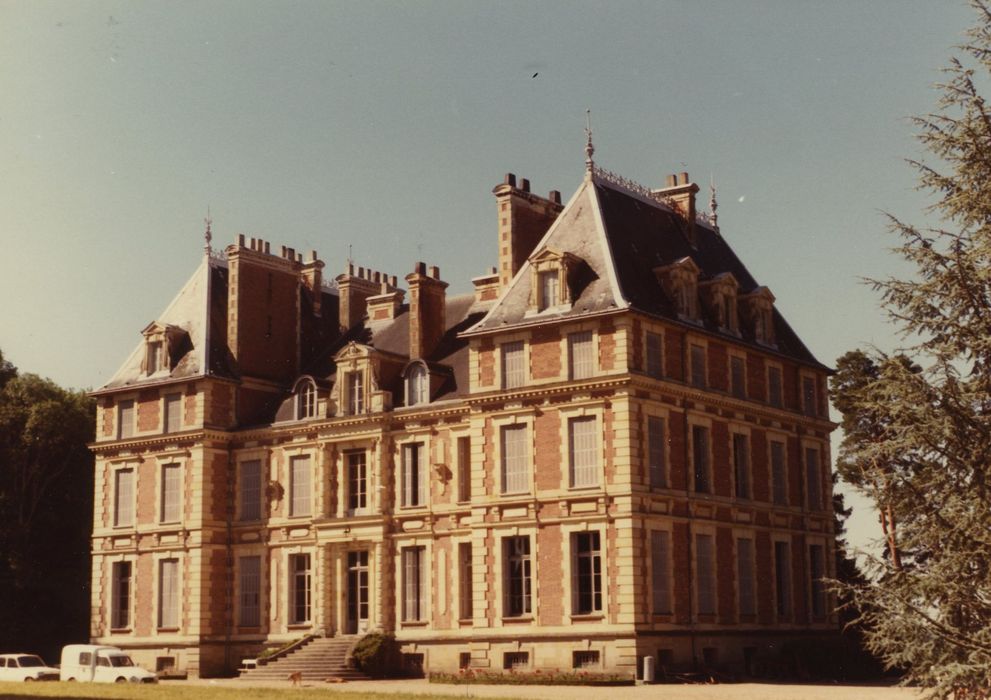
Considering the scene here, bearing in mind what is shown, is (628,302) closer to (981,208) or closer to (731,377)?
(731,377)

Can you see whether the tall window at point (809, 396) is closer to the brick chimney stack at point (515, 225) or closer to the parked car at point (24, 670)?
the brick chimney stack at point (515, 225)

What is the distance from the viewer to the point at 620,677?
3409 centimetres

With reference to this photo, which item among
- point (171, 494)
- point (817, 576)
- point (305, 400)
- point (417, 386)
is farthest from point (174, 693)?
point (817, 576)

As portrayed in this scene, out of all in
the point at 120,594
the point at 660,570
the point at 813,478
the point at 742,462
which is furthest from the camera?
the point at 120,594

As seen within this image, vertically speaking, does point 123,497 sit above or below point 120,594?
above

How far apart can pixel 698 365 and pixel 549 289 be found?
490 centimetres

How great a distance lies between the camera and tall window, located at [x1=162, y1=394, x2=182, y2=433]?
148ft

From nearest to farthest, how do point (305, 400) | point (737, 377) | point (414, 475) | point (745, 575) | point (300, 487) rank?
point (745, 575)
point (737, 377)
point (414, 475)
point (300, 487)
point (305, 400)

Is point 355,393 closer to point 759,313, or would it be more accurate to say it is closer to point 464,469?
point 464,469

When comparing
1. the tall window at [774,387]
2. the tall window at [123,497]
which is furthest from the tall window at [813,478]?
the tall window at [123,497]

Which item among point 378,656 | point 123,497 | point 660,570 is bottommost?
point 378,656

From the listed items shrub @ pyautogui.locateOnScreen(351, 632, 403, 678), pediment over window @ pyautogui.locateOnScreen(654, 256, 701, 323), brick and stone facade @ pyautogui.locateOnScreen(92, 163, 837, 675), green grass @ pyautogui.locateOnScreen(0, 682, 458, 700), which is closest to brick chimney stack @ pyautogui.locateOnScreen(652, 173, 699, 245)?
brick and stone facade @ pyautogui.locateOnScreen(92, 163, 837, 675)

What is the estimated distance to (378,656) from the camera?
38.8m

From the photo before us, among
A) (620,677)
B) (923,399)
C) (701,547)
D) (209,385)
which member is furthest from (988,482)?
(209,385)
